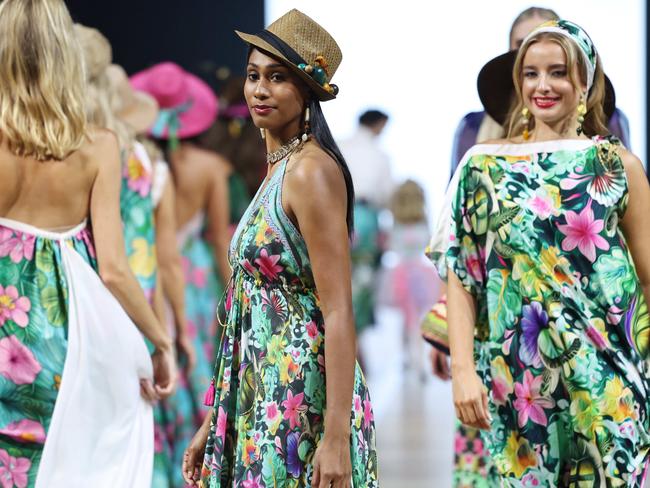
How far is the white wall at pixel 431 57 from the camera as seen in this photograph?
9938mm

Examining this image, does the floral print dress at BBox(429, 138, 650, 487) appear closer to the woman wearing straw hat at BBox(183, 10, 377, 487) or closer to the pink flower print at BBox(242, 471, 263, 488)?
the woman wearing straw hat at BBox(183, 10, 377, 487)

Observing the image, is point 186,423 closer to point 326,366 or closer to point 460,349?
point 460,349

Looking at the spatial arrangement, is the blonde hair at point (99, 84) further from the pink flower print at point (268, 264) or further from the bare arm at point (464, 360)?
the pink flower print at point (268, 264)

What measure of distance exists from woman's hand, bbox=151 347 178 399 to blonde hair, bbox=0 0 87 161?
0.66m

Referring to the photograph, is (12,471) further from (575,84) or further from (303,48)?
(575,84)

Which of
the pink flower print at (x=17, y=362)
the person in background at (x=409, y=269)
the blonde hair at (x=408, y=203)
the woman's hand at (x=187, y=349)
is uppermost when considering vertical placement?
the blonde hair at (x=408, y=203)

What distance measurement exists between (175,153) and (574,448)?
121 inches

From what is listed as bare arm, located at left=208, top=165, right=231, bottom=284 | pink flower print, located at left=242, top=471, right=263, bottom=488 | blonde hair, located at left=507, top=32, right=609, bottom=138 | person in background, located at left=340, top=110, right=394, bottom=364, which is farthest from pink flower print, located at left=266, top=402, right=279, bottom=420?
person in background, located at left=340, top=110, right=394, bottom=364

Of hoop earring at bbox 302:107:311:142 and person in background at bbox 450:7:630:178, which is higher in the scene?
person in background at bbox 450:7:630:178

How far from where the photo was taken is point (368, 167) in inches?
406

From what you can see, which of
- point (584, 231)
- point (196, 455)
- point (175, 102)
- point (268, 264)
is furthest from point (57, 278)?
point (175, 102)

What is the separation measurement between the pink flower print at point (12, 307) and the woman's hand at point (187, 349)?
1.42 metres

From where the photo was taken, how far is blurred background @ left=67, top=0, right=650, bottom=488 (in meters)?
9.26

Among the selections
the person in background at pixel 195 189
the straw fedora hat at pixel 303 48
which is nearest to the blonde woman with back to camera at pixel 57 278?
the straw fedora hat at pixel 303 48
